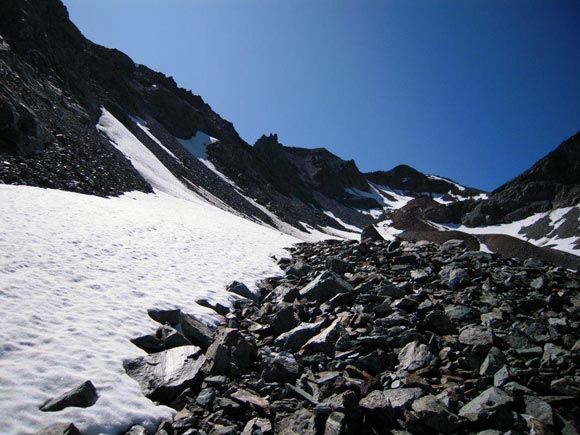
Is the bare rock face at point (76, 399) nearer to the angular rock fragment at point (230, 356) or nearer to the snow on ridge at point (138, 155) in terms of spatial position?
the angular rock fragment at point (230, 356)

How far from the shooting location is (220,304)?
9969mm

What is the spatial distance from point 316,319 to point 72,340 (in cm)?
578

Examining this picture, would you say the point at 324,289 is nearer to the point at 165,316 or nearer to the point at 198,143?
the point at 165,316

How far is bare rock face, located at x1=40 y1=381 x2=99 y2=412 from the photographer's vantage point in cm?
461

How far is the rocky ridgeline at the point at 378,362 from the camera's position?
15.5 ft

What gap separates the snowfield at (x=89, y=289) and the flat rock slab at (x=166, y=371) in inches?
7.7

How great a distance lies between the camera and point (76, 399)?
15.6 ft

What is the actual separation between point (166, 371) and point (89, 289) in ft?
13.4

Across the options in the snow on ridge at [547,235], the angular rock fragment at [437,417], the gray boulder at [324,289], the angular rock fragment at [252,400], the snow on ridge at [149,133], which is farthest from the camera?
the snow on ridge at [547,235]

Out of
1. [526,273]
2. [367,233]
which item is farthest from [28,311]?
[367,233]

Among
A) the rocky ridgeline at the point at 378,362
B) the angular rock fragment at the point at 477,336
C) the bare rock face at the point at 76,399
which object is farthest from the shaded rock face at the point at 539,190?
the bare rock face at the point at 76,399

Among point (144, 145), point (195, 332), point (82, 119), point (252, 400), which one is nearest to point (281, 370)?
point (252, 400)

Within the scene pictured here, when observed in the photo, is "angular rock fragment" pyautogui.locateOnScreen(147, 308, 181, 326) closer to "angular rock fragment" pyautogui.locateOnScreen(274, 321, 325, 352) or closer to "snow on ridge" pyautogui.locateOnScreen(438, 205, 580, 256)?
"angular rock fragment" pyautogui.locateOnScreen(274, 321, 325, 352)

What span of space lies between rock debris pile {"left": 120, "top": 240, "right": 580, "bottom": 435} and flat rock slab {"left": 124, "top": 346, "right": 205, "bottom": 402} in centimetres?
2
